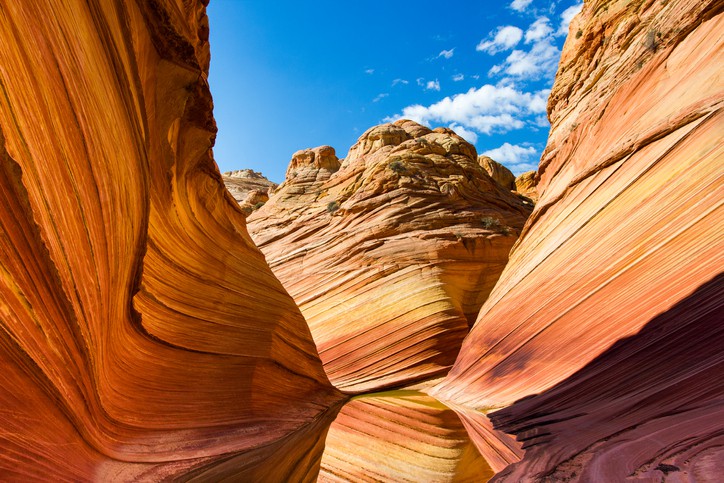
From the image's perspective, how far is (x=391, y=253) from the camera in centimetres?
1224

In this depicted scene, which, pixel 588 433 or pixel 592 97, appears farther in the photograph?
pixel 592 97

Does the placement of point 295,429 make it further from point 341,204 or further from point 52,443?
point 341,204

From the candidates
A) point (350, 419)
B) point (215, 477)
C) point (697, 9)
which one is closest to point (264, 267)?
point (350, 419)

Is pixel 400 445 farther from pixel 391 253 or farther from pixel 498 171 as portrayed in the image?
pixel 498 171

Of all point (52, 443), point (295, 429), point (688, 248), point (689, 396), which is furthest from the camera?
point (295, 429)

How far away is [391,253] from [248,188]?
28722 mm

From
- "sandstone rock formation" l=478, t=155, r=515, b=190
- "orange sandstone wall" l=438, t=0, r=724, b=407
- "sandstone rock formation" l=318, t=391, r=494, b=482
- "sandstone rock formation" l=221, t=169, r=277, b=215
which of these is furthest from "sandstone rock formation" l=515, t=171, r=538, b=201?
"sandstone rock formation" l=318, t=391, r=494, b=482

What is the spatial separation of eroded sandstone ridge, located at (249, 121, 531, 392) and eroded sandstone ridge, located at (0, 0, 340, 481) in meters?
3.79

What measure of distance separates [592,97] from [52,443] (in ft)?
31.4

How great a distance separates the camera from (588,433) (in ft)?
11.7

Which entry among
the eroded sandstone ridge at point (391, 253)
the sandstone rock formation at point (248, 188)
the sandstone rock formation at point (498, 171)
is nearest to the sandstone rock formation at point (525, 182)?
the sandstone rock formation at point (498, 171)

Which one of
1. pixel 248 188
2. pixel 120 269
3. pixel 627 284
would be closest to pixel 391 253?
→ pixel 627 284

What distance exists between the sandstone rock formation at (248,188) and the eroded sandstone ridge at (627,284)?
1840cm

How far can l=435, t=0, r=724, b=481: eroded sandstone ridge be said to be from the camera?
310cm
